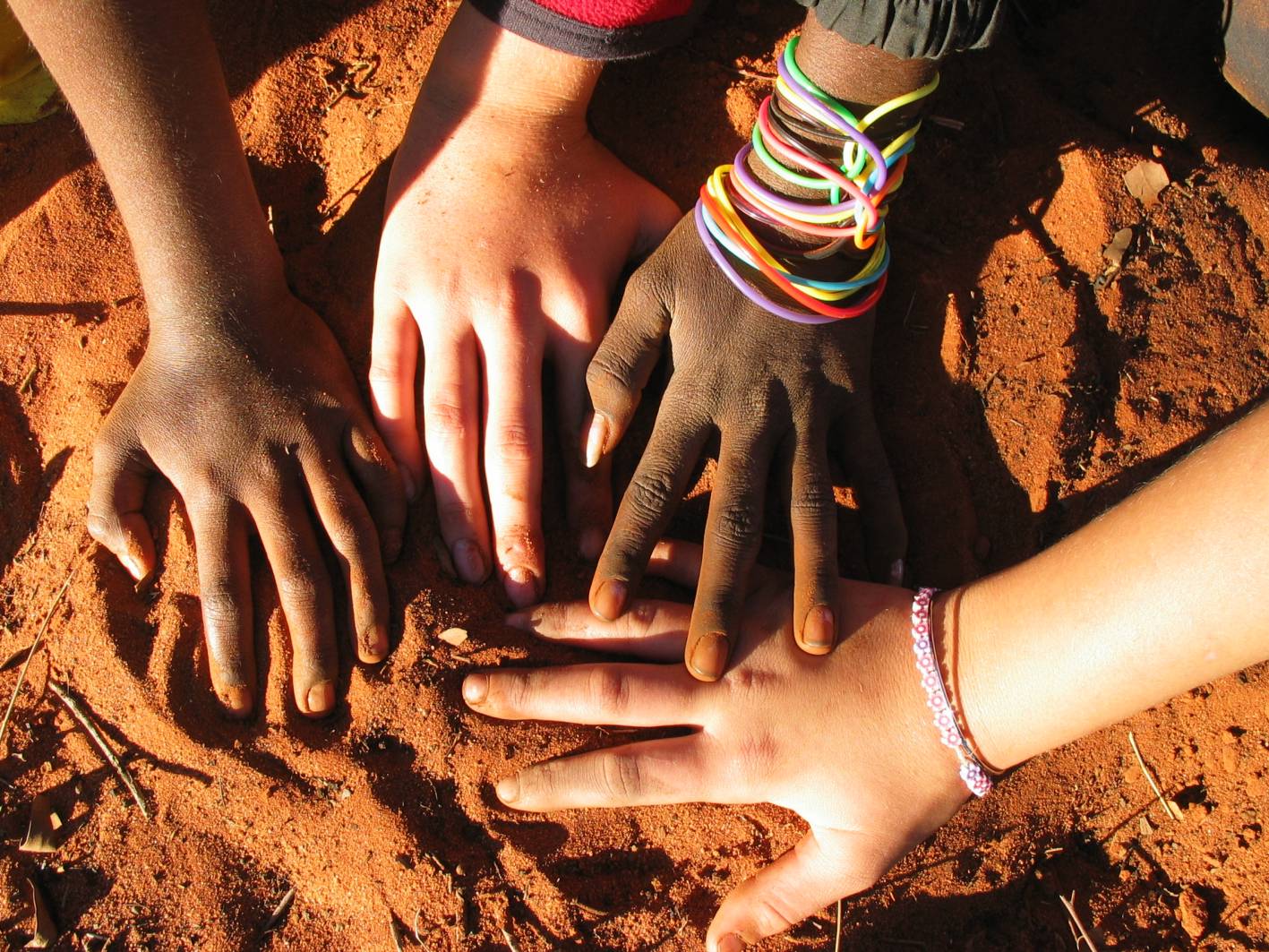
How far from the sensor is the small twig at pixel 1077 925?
79.9 inches

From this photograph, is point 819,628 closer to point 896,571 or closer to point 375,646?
point 896,571

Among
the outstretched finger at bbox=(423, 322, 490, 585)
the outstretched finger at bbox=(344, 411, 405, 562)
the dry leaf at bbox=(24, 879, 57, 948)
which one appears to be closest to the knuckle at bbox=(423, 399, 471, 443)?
the outstretched finger at bbox=(423, 322, 490, 585)

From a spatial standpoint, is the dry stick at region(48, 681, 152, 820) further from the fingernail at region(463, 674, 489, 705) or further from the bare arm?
the fingernail at region(463, 674, 489, 705)

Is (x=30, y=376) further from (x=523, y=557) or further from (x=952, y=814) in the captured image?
(x=952, y=814)

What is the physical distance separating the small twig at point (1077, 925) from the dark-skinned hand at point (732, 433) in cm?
78

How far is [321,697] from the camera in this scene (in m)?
1.94

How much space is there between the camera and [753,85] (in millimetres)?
2291

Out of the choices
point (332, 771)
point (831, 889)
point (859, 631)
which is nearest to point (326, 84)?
point (332, 771)

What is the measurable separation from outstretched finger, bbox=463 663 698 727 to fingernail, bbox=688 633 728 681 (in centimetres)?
12

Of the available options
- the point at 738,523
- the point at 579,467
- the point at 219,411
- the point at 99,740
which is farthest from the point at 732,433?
the point at 99,740

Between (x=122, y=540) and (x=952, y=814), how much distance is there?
182 centimetres

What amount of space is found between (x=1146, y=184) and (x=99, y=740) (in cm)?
258

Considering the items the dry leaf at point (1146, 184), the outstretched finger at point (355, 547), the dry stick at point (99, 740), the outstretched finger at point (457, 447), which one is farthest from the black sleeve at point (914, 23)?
the dry stick at point (99, 740)

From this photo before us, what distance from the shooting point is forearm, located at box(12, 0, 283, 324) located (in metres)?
1.87
